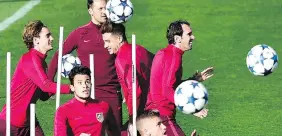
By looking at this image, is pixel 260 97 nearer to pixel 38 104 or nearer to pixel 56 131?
pixel 38 104

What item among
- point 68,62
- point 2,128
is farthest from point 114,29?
point 2,128

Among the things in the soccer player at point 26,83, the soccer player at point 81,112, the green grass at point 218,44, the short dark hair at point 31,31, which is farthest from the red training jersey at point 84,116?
the green grass at point 218,44

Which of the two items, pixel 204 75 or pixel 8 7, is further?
pixel 8 7

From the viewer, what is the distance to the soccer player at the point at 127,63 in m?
18.5

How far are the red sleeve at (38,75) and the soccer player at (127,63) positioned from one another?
89 centimetres

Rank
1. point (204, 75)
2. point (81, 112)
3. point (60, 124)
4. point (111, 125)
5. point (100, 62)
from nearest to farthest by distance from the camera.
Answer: point (60, 124)
point (81, 112)
point (111, 125)
point (204, 75)
point (100, 62)

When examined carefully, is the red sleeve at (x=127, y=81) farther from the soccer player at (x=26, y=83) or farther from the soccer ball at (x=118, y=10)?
the soccer ball at (x=118, y=10)

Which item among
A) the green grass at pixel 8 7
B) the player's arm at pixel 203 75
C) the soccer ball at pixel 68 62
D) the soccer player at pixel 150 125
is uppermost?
the green grass at pixel 8 7

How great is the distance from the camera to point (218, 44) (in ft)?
102

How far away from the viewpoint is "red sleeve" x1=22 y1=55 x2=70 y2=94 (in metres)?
18.2

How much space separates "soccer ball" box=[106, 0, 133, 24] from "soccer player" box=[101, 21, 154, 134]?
573mm

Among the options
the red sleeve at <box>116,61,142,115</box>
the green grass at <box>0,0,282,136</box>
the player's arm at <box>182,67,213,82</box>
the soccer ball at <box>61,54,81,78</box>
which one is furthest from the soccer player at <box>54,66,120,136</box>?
the green grass at <box>0,0,282,136</box>

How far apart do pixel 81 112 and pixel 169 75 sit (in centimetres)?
132

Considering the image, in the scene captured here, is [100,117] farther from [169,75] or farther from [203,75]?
[203,75]
